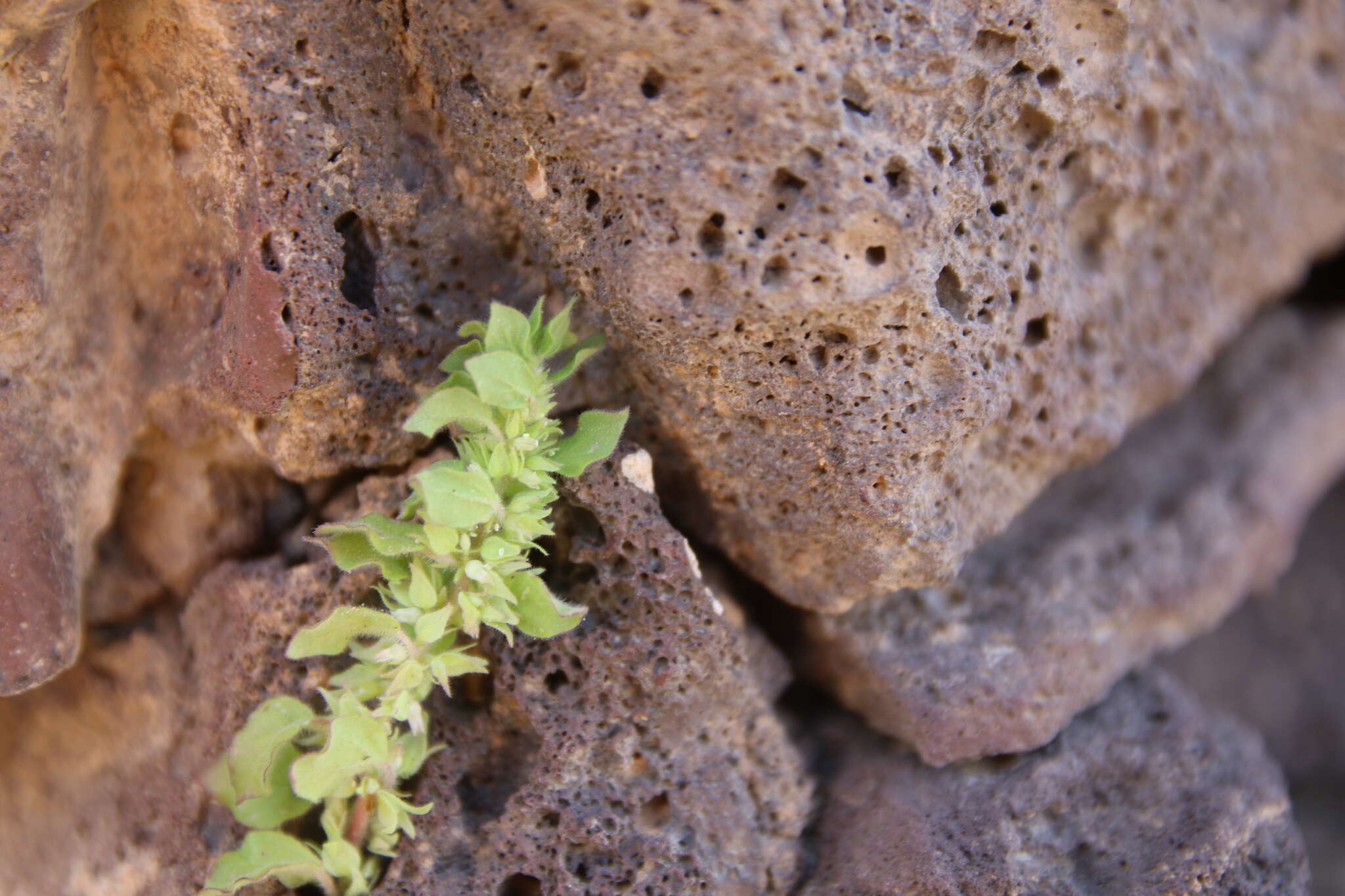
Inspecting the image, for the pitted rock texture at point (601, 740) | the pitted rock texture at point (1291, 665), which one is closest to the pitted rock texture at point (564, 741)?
the pitted rock texture at point (601, 740)

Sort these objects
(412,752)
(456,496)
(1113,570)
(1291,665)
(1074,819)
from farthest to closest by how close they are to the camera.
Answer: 1. (1291,665)
2. (1113,570)
3. (1074,819)
4. (412,752)
5. (456,496)

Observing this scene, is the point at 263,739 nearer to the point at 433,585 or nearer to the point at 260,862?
the point at 260,862

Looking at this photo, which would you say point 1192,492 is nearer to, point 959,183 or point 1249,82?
point 1249,82

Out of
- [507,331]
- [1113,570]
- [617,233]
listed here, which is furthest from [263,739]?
[1113,570]

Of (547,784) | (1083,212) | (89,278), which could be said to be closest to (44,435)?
(89,278)

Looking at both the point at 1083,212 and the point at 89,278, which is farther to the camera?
the point at 1083,212

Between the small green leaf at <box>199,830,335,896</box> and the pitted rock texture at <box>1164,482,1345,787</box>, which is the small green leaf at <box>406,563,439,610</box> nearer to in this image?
the small green leaf at <box>199,830,335,896</box>
